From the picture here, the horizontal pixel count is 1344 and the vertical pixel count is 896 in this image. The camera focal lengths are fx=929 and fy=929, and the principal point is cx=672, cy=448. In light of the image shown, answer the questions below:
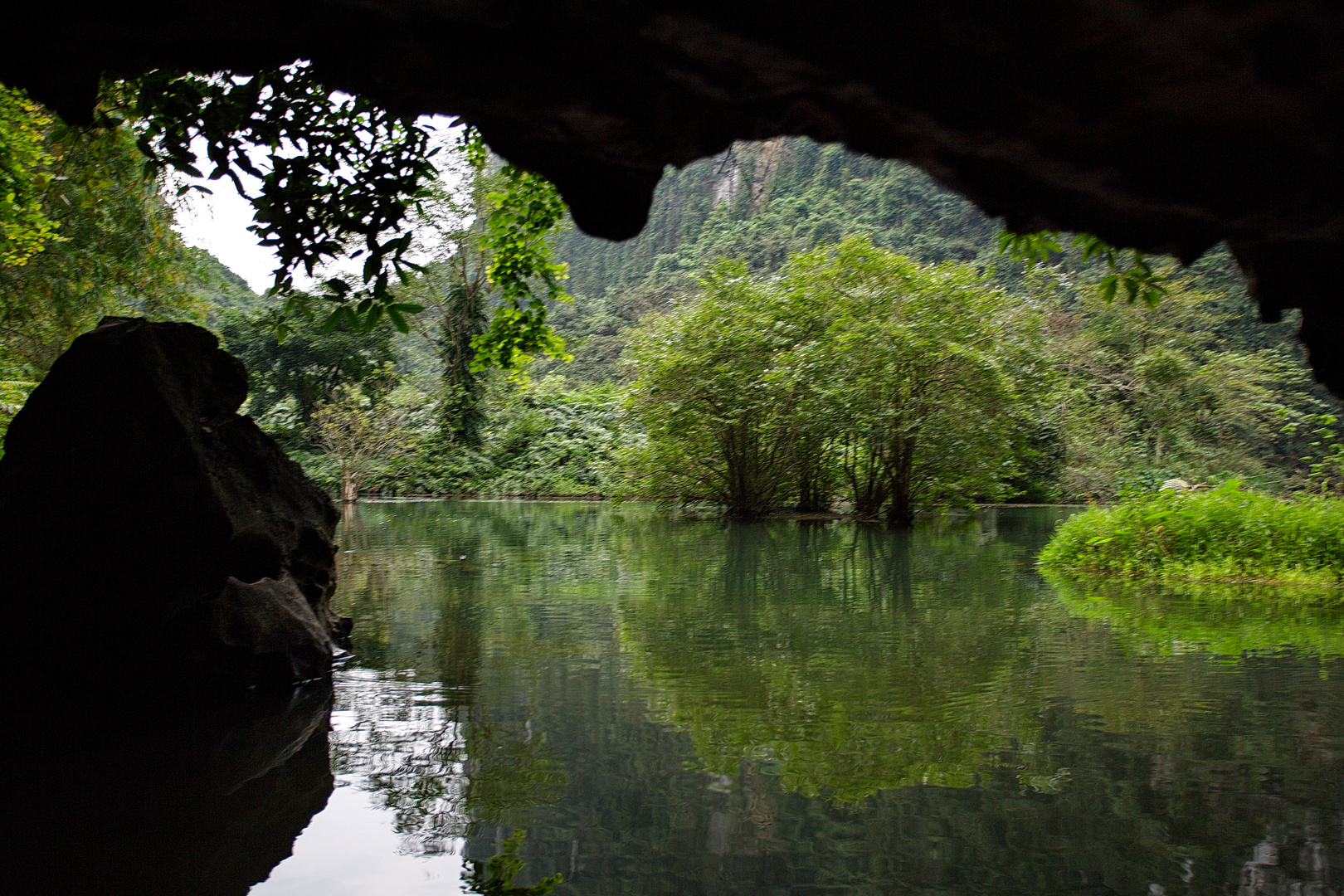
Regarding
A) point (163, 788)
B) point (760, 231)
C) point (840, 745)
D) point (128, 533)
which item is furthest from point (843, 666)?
point (760, 231)

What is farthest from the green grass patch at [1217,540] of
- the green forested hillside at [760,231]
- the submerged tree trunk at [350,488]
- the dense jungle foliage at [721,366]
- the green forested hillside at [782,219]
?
the green forested hillside at [782,219]

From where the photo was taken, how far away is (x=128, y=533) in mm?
5289

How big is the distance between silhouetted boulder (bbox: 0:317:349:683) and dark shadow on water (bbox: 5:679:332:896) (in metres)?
0.27

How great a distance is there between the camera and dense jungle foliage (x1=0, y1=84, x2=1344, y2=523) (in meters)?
9.05

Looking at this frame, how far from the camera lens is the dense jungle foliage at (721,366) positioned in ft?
29.7

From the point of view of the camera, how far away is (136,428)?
210 inches

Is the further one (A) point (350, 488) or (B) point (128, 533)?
(A) point (350, 488)

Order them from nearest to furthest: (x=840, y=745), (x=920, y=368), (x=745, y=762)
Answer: (x=745, y=762), (x=840, y=745), (x=920, y=368)

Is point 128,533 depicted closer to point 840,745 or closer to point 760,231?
point 840,745

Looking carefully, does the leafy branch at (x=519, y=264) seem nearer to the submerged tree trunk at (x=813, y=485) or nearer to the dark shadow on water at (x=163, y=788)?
the dark shadow on water at (x=163, y=788)

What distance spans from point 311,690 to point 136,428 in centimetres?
181

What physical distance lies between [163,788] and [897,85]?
4.01 metres

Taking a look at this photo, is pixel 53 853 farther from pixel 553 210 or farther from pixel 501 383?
pixel 501 383

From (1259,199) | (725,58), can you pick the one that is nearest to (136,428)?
(725,58)
